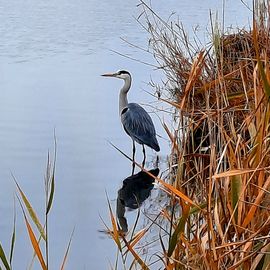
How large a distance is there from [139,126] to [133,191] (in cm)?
85

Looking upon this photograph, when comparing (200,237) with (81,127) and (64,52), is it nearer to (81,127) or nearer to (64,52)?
(81,127)

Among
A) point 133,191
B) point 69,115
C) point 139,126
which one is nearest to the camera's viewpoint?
point 133,191

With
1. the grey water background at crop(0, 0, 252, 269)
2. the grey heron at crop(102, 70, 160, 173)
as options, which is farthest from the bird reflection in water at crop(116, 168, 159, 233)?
the grey heron at crop(102, 70, 160, 173)

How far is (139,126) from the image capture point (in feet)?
15.8

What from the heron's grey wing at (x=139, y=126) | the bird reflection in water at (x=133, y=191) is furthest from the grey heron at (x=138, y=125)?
the bird reflection in water at (x=133, y=191)

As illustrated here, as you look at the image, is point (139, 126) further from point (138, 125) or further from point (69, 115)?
point (69, 115)

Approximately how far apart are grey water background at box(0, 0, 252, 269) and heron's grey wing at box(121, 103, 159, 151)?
0.14 m

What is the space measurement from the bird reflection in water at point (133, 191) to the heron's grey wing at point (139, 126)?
42cm

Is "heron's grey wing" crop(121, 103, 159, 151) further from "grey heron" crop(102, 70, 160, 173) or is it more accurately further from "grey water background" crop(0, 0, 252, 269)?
"grey water background" crop(0, 0, 252, 269)

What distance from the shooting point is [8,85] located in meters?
6.24

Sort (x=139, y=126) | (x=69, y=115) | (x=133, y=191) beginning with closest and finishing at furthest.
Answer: (x=133, y=191), (x=139, y=126), (x=69, y=115)

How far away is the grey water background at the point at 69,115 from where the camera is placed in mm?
3445

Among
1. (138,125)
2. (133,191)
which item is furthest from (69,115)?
(133,191)

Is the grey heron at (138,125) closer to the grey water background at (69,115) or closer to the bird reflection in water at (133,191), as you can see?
the grey water background at (69,115)
